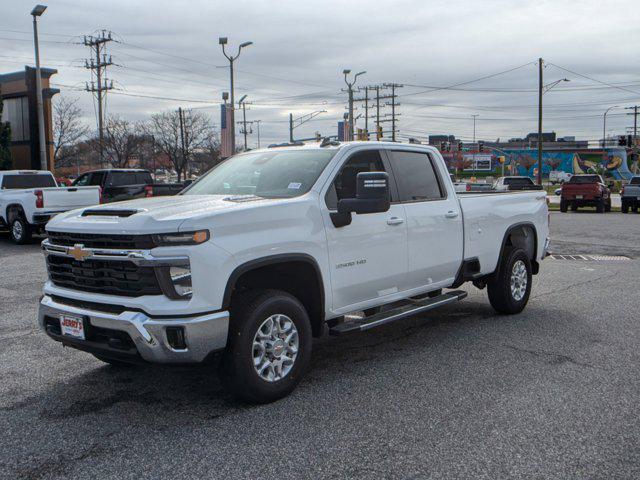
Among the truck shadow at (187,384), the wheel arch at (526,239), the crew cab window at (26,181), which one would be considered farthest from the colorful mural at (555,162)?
the truck shadow at (187,384)

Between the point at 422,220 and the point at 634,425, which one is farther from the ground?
the point at 422,220

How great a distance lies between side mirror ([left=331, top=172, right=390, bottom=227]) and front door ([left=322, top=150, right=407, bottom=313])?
0.40ft

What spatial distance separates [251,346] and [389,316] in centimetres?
154

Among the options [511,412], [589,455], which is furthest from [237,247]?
[589,455]

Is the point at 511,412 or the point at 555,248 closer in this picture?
the point at 511,412

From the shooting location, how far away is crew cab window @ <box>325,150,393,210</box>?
17.1 ft

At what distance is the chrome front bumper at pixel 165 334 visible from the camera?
4055 mm

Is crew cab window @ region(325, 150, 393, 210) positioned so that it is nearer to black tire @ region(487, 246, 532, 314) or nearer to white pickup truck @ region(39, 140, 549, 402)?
white pickup truck @ region(39, 140, 549, 402)

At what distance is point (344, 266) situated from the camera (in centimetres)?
513

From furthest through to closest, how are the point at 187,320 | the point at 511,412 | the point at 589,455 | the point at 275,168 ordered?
the point at 275,168 → the point at 511,412 → the point at 187,320 → the point at 589,455

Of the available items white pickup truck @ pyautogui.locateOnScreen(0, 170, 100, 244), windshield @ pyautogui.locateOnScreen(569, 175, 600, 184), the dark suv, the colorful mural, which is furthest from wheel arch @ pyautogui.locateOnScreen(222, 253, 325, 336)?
the colorful mural

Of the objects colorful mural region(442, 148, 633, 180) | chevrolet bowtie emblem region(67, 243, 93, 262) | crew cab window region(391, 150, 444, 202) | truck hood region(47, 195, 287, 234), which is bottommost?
chevrolet bowtie emblem region(67, 243, 93, 262)

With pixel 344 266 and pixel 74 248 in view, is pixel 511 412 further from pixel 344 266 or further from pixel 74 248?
pixel 74 248

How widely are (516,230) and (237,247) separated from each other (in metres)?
4.57
